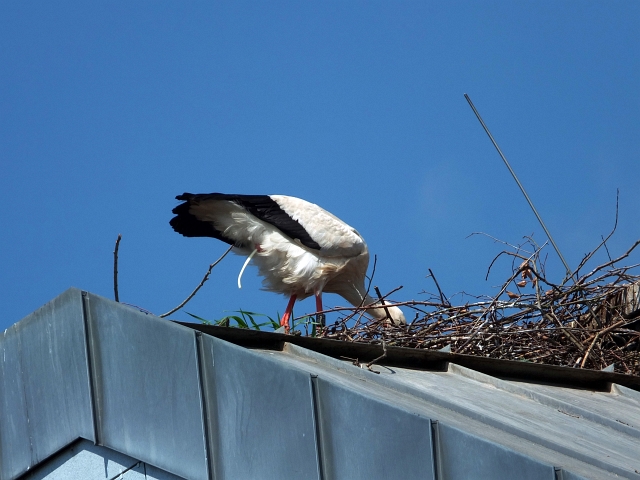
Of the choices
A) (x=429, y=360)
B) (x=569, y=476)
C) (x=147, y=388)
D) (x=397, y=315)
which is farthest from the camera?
(x=397, y=315)

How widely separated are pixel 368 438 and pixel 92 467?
1.11 m

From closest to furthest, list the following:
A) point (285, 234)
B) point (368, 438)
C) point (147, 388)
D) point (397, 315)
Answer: point (368, 438) < point (147, 388) < point (397, 315) < point (285, 234)

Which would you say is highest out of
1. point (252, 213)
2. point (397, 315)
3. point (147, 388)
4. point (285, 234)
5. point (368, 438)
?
point (252, 213)

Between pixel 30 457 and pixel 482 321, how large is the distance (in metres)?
4.39

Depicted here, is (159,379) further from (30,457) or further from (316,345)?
(316,345)

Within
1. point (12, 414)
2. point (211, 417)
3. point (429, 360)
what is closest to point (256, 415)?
point (211, 417)

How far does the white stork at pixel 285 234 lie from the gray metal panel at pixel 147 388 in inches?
236

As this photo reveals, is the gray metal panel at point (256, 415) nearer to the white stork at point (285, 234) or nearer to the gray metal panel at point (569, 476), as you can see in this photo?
the gray metal panel at point (569, 476)

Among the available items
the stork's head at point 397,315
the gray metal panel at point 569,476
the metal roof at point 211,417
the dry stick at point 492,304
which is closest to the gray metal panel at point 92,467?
the metal roof at point 211,417

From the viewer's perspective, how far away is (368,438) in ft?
12.2

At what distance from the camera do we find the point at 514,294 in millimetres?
8336

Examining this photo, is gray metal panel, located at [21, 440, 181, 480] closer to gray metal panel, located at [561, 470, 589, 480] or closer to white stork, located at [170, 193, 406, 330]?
gray metal panel, located at [561, 470, 589, 480]

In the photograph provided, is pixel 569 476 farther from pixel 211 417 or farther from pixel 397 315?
pixel 397 315

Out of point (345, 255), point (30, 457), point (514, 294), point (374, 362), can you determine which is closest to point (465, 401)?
point (374, 362)
